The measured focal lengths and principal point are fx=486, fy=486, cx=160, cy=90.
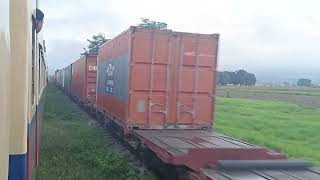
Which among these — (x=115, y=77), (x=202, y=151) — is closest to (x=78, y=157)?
(x=115, y=77)

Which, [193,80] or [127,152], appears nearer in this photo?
[193,80]

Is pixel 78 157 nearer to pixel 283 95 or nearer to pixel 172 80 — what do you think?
pixel 172 80

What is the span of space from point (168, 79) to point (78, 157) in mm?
2975

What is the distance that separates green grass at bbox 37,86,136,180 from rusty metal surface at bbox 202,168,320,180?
3712mm

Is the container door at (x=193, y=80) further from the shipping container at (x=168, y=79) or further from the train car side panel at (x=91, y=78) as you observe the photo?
the train car side panel at (x=91, y=78)

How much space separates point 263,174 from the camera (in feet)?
20.5

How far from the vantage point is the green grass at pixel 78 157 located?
9875 millimetres

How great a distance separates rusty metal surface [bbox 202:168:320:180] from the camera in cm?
601

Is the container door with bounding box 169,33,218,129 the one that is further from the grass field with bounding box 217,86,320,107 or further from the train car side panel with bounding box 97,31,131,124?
the grass field with bounding box 217,86,320,107

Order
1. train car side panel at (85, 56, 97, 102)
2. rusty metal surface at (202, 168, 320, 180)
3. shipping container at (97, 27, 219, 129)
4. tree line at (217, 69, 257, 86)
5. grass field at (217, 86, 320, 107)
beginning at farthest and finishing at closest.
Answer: tree line at (217, 69, 257, 86), grass field at (217, 86, 320, 107), train car side panel at (85, 56, 97, 102), shipping container at (97, 27, 219, 129), rusty metal surface at (202, 168, 320, 180)

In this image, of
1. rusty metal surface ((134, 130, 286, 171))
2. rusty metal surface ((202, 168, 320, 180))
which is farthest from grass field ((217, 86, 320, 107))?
rusty metal surface ((202, 168, 320, 180))

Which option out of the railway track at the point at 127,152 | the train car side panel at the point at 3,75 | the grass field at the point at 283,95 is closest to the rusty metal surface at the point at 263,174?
the railway track at the point at 127,152

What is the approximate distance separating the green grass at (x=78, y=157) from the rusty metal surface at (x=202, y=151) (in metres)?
1.27

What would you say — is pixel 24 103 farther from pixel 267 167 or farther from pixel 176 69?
pixel 176 69
